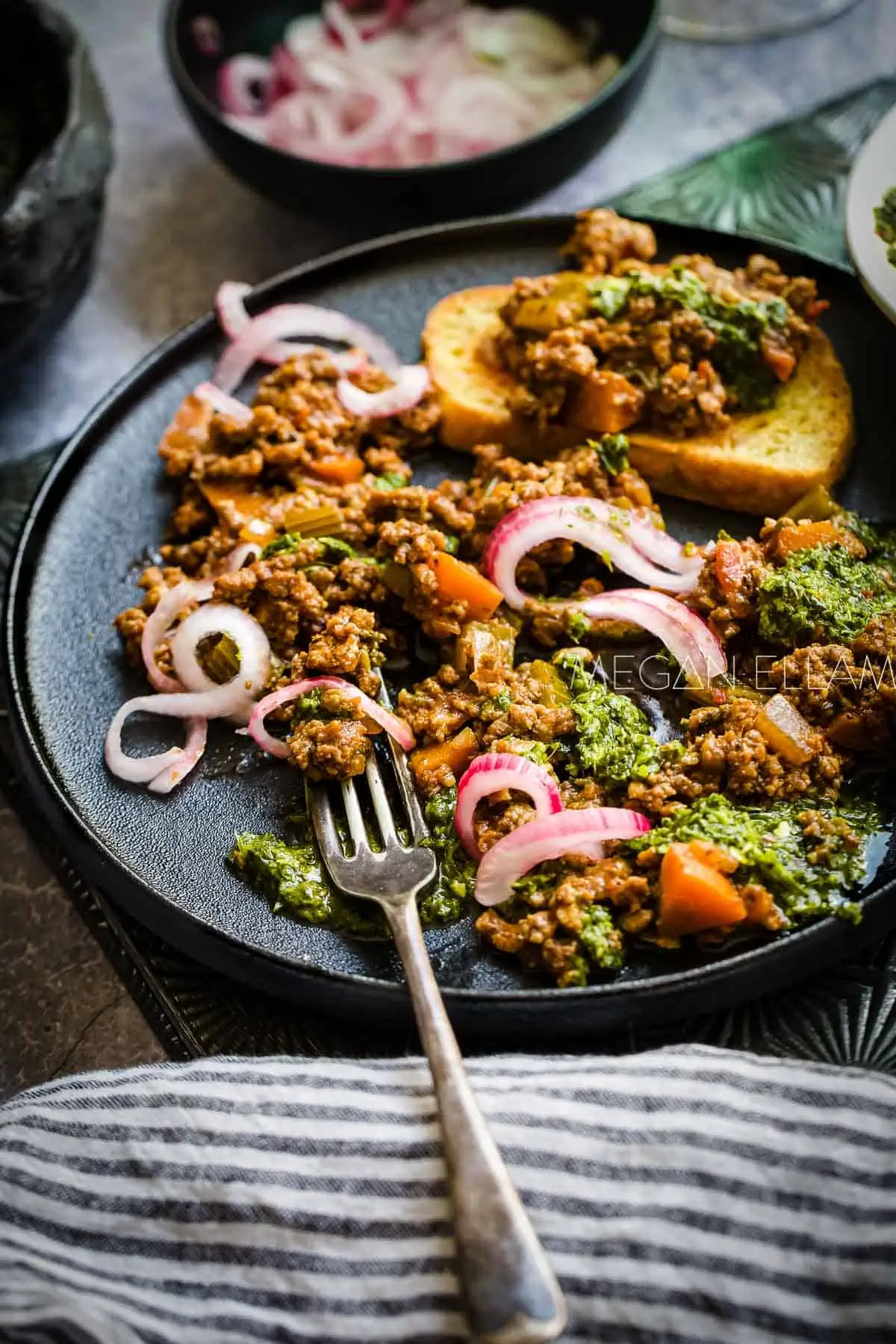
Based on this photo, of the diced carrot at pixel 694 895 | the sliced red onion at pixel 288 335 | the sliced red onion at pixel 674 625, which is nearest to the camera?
the diced carrot at pixel 694 895

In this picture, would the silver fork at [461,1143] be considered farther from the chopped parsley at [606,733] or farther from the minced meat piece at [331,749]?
the chopped parsley at [606,733]

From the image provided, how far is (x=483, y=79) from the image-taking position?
4.94 m

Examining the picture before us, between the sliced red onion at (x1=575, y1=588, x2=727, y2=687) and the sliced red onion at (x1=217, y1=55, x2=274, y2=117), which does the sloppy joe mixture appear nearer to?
the sliced red onion at (x1=575, y1=588, x2=727, y2=687)

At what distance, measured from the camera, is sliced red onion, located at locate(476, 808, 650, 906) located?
9.71 ft

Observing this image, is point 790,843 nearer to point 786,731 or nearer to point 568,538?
point 786,731

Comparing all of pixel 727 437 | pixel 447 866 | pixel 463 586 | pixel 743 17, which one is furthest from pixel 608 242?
pixel 743 17

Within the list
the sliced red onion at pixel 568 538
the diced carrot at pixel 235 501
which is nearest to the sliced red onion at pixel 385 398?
the diced carrot at pixel 235 501

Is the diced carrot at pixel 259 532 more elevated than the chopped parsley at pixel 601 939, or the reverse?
the diced carrot at pixel 259 532

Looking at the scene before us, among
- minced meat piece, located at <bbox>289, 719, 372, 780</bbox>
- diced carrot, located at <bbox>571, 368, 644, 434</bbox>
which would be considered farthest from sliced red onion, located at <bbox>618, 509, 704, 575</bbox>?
minced meat piece, located at <bbox>289, 719, 372, 780</bbox>

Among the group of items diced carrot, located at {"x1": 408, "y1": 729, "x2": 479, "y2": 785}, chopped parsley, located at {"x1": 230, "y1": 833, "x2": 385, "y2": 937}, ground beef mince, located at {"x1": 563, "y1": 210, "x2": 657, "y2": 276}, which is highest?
ground beef mince, located at {"x1": 563, "y1": 210, "x2": 657, "y2": 276}

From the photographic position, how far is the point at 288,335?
4172 millimetres

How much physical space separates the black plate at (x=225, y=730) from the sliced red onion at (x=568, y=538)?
1.15 feet

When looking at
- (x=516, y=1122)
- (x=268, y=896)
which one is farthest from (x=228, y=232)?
(x=516, y=1122)

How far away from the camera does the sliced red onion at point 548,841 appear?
2.96 m
